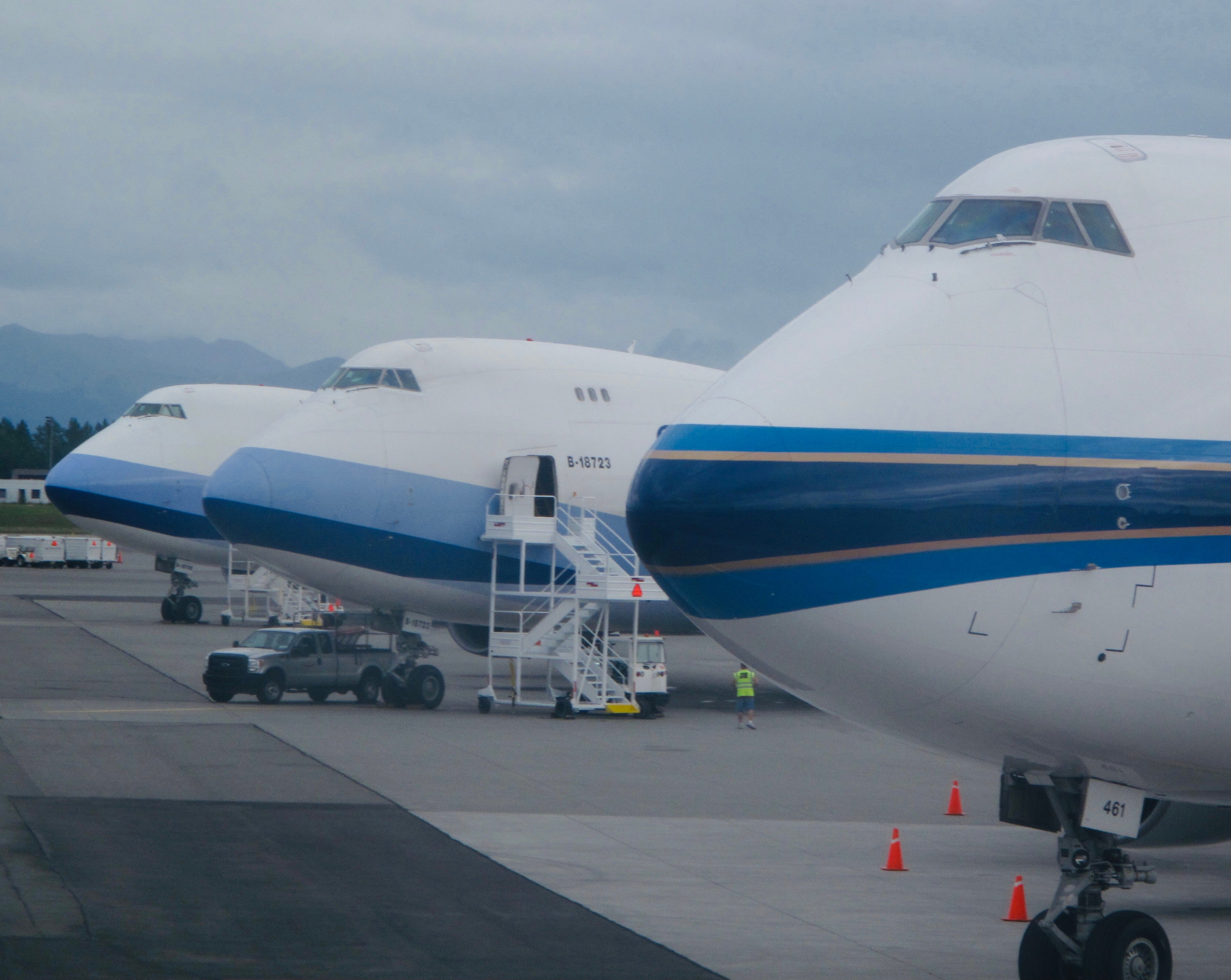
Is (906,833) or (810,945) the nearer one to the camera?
(810,945)

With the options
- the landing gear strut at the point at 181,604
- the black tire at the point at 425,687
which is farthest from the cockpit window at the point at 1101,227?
the landing gear strut at the point at 181,604

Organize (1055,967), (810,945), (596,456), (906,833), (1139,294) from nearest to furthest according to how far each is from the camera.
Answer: (1139,294)
(1055,967)
(810,945)
(906,833)
(596,456)

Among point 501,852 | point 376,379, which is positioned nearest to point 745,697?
point 376,379

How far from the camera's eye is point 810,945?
47.5 feet

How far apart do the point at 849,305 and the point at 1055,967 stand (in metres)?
4.75

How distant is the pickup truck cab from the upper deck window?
25.2m

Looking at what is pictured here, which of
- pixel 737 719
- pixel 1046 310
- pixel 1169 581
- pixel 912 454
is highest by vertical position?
pixel 1046 310

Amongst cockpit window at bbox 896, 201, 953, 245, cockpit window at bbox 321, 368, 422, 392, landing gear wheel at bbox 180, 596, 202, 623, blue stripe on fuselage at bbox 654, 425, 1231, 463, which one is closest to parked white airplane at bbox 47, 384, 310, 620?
landing gear wheel at bbox 180, 596, 202, 623

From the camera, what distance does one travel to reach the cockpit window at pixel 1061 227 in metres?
10.5

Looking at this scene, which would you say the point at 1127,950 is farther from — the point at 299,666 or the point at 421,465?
the point at 299,666

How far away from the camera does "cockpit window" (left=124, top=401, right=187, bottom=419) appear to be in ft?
173

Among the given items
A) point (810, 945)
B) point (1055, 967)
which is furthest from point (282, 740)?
point (1055, 967)

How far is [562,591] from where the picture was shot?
33.3 m

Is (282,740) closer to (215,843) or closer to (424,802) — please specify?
(424,802)
